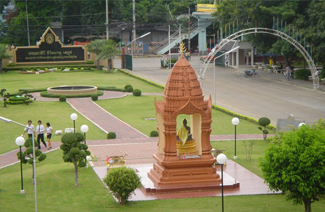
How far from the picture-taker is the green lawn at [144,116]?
3616cm

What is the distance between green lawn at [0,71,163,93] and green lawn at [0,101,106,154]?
9269 millimetres

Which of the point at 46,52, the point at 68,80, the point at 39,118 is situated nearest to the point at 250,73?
the point at 68,80

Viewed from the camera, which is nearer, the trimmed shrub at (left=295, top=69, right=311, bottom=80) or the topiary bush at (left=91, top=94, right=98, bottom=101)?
the topiary bush at (left=91, top=94, right=98, bottom=101)

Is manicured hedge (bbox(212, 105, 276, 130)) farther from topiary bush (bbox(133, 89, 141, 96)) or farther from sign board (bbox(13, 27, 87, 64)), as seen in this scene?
sign board (bbox(13, 27, 87, 64))

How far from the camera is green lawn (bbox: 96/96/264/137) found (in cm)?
3616

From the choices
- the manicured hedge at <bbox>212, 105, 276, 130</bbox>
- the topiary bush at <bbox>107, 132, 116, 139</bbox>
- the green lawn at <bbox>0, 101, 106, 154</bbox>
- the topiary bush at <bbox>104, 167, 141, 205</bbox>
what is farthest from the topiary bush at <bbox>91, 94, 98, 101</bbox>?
the topiary bush at <bbox>104, 167, 141, 205</bbox>

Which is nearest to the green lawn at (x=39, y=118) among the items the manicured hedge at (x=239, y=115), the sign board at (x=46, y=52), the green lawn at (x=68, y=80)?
the green lawn at (x=68, y=80)

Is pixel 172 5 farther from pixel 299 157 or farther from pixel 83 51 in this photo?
pixel 299 157

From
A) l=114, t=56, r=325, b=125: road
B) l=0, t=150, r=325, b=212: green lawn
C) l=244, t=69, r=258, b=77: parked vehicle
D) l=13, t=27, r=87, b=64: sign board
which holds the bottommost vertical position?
l=0, t=150, r=325, b=212: green lawn

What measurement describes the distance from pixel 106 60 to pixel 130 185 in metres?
53.8

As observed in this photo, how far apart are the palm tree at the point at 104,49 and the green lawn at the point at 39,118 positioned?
22.2 meters

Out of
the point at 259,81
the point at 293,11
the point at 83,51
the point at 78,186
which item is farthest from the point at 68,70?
the point at 78,186

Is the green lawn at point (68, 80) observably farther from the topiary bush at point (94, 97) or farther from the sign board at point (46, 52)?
the topiary bush at point (94, 97)

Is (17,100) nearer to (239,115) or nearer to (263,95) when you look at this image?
(239,115)
